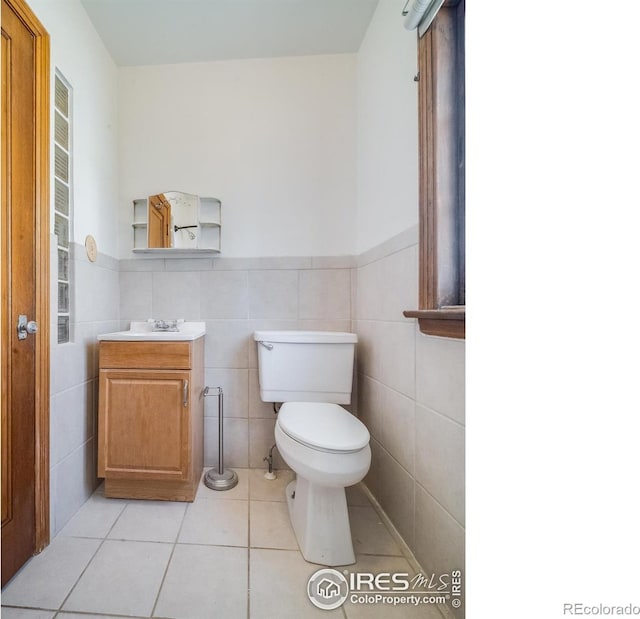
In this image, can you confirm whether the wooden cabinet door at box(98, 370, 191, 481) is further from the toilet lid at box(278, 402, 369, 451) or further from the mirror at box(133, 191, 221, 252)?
the mirror at box(133, 191, 221, 252)

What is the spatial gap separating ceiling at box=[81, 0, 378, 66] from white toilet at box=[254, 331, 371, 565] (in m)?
1.65

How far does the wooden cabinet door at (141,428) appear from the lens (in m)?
1.36

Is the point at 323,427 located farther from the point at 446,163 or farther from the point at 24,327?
the point at 24,327

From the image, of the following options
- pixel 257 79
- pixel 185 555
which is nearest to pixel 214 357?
pixel 185 555

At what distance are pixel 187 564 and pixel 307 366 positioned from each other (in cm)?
89

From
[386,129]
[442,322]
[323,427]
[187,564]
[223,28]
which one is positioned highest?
[223,28]

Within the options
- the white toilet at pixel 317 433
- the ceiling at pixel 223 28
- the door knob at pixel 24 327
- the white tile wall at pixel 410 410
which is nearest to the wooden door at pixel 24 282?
the door knob at pixel 24 327

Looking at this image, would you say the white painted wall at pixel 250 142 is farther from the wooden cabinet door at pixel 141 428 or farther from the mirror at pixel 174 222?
the wooden cabinet door at pixel 141 428

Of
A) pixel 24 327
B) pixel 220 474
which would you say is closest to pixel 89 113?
pixel 24 327

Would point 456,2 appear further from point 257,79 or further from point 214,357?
point 214,357

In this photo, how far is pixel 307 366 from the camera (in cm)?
153
